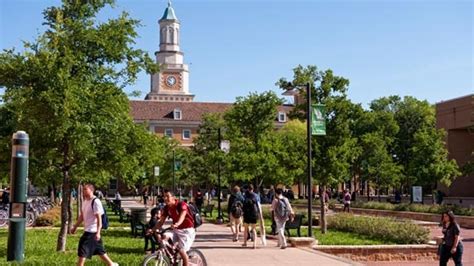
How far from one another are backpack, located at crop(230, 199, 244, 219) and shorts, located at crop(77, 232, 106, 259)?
339 inches

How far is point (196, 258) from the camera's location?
12.2 m

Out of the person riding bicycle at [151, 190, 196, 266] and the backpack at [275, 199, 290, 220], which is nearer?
the person riding bicycle at [151, 190, 196, 266]

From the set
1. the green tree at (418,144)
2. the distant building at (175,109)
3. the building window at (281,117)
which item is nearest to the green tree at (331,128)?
the green tree at (418,144)

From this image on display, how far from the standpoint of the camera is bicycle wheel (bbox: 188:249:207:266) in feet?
39.8

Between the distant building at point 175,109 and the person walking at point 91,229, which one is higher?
the distant building at point 175,109

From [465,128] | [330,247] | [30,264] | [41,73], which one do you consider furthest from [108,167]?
[465,128]

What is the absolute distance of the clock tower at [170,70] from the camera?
125875 millimetres

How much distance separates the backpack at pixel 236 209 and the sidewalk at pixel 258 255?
0.79 meters

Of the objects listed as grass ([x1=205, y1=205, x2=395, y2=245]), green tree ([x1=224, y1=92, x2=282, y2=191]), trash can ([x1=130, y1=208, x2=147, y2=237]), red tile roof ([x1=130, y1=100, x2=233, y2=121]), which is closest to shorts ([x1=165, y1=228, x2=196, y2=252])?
grass ([x1=205, y1=205, x2=395, y2=245])

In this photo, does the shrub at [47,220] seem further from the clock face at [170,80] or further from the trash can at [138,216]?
the clock face at [170,80]

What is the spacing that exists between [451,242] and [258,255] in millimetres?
4839

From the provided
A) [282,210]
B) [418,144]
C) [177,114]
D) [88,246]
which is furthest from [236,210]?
[177,114]

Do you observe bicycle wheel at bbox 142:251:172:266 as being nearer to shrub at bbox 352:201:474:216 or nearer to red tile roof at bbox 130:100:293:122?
shrub at bbox 352:201:474:216

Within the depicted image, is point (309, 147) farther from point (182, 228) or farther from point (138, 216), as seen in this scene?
point (182, 228)
